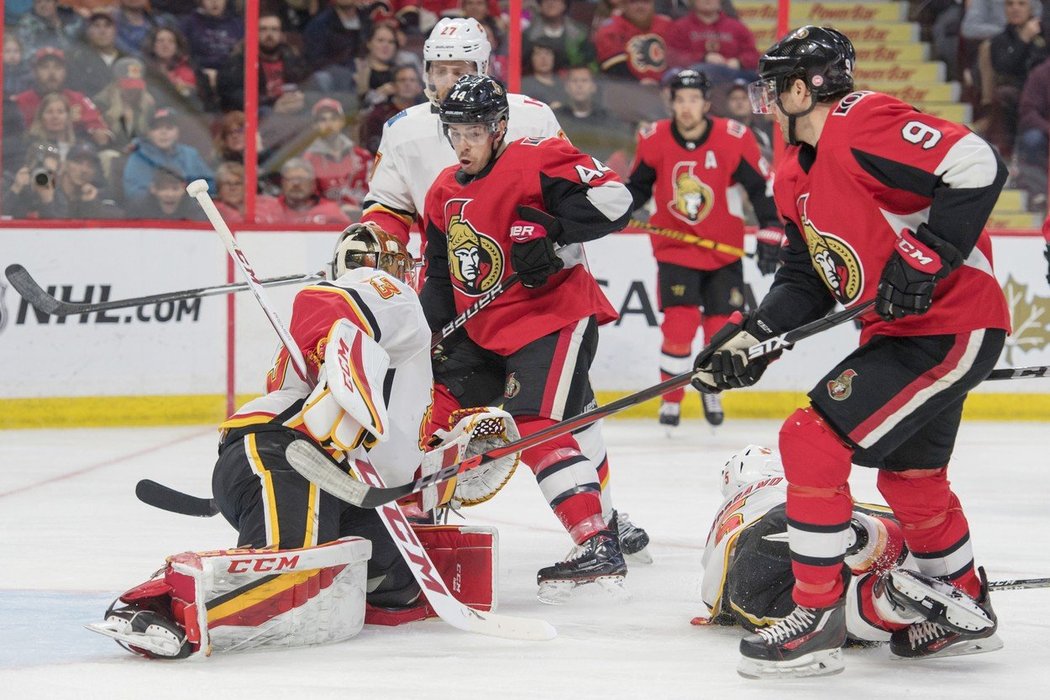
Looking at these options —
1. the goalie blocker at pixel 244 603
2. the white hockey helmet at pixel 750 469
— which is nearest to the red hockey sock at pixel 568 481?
the white hockey helmet at pixel 750 469

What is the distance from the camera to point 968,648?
9.14 feet

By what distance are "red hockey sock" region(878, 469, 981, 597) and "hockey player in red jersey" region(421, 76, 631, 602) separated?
2.46 feet

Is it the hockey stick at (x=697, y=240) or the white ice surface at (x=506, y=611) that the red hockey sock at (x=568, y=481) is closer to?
the white ice surface at (x=506, y=611)

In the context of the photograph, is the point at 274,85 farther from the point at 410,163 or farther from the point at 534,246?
the point at 534,246

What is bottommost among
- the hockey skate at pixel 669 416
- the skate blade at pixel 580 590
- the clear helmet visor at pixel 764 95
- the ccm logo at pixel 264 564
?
the hockey skate at pixel 669 416

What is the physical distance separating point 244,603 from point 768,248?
3.86m

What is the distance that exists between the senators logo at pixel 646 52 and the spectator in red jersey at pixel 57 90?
2.21 m

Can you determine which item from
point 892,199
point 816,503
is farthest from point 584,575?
point 892,199

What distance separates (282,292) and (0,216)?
110 cm

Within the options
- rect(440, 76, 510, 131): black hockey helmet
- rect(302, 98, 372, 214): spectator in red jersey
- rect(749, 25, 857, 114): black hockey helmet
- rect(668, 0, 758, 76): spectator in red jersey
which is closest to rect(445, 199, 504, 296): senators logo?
rect(440, 76, 510, 131): black hockey helmet

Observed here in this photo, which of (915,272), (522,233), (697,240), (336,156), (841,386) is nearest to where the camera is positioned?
(915,272)

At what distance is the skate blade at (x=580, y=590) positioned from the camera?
11.0 feet

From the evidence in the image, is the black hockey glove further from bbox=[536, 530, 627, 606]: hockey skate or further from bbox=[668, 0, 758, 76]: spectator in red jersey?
bbox=[668, 0, 758, 76]: spectator in red jersey

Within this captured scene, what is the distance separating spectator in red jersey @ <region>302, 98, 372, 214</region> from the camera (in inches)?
263
